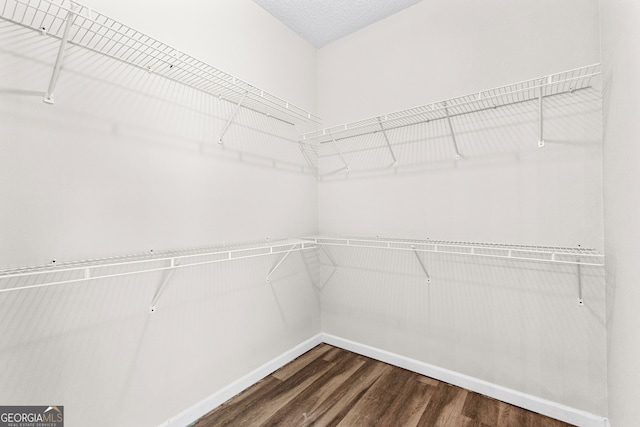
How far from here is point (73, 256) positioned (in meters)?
1.12

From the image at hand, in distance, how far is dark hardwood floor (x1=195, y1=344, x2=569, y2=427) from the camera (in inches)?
58.5

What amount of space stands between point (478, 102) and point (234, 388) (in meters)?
2.33

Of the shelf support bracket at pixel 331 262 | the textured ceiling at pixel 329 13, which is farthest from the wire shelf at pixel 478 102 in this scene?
the shelf support bracket at pixel 331 262

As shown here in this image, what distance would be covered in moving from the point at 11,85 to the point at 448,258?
2.27m

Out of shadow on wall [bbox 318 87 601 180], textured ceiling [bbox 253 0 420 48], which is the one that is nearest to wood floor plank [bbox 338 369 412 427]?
shadow on wall [bbox 318 87 601 180]

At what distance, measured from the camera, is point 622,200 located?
3.47ft

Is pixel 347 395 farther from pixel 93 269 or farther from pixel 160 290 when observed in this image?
pixel 93 269

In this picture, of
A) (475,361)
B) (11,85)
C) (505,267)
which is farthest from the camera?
(475,361)

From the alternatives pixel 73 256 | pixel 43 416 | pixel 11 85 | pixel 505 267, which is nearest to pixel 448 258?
pixel 505 267

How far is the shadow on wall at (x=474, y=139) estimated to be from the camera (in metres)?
1.41

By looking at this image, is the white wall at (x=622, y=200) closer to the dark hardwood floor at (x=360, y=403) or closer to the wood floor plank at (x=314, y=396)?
the dark hardwood floor at (x=360, y=403)

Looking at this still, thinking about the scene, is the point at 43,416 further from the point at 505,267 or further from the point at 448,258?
the point at 505,267

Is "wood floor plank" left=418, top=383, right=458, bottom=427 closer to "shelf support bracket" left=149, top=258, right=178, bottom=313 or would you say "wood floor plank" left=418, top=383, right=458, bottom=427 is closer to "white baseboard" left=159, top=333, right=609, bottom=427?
"white baseboard" left=159, top=333, right=609, bottom=427

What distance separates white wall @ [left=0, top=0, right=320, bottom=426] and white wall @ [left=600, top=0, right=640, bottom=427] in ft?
5.89
